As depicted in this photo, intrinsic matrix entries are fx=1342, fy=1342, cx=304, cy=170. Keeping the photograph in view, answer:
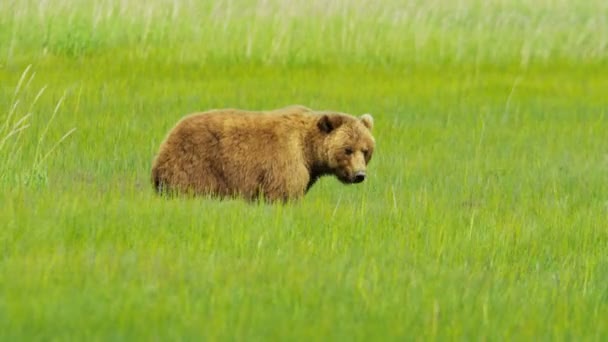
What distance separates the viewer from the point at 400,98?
1352cm

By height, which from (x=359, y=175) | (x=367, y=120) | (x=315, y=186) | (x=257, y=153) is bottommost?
(x=315, y=186)

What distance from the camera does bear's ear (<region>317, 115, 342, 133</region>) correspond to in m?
8.32

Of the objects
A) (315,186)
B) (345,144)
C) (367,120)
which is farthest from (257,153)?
(315,186)

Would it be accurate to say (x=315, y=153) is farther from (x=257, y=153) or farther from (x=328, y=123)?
(x=257, y=153)

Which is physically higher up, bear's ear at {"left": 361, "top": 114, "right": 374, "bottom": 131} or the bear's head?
bear's ear at {"left": 361, "top": 114, "right": 374, "bottom": 131}

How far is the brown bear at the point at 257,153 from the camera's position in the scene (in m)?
8.05

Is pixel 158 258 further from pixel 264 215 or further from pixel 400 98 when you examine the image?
pixel 400 98

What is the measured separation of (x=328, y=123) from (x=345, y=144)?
0.17 metres

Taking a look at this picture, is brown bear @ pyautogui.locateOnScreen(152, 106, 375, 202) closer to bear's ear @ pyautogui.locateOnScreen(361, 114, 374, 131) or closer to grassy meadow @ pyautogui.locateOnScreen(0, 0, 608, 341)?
bear's ear @ pyautogui.locateOnScreen(361, 114, 374, 131)

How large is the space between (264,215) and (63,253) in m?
1.49

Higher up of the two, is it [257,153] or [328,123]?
[328,123]

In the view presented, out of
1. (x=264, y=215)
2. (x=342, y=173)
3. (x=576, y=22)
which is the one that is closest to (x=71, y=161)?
(x=342, y=173)

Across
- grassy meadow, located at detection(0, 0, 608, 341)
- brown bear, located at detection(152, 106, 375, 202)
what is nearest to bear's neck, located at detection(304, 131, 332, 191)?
brown bear, located at detection(152, 106, 375, 202)

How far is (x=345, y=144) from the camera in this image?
834 cm
